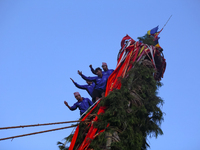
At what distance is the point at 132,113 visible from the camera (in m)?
6.84

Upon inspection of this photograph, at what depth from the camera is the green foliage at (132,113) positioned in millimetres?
6434

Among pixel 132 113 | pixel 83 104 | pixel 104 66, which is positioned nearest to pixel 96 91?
pixel 83 104

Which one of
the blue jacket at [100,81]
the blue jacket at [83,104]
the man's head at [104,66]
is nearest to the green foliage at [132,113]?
the blue jacket at [100,81]

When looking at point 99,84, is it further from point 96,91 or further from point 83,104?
point 83,104

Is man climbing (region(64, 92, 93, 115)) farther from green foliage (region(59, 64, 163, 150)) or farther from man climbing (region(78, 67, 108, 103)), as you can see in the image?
green foliage (region(59, 64, 163, 150))

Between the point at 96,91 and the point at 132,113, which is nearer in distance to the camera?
the point at 132,113

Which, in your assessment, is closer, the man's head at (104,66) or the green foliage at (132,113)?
the green foliage at (132,113)

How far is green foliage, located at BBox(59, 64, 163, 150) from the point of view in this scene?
21.1 feet

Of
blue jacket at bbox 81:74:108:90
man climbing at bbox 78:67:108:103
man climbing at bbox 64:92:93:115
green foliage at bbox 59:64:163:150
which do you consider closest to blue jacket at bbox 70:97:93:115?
man climbing at bbox 64:92:93:115

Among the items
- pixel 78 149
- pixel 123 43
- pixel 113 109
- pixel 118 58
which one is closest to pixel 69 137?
pixel 78 149

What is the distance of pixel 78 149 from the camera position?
22.9ft

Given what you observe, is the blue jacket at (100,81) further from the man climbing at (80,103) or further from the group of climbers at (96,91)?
the man climbing at (80,103)

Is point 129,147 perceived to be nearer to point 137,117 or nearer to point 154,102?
point 137,117

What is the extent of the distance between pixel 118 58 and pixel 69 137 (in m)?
2.89
